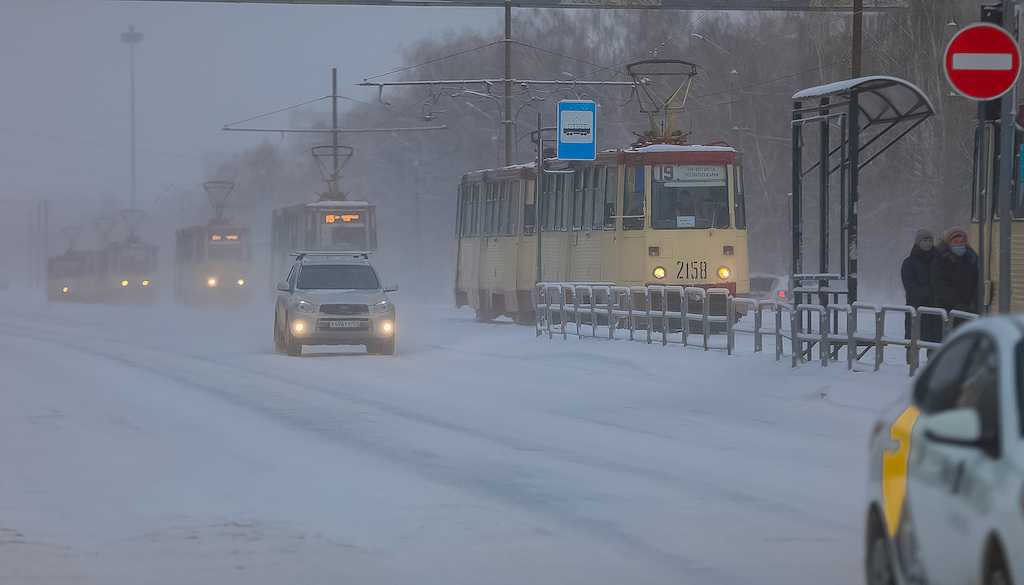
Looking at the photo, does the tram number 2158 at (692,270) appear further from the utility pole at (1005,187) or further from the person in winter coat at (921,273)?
the utility pole at (1005,187)

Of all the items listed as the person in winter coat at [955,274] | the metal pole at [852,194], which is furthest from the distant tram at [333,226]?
the person in winter coat at [955,274]

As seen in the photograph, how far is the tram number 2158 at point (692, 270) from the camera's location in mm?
37281

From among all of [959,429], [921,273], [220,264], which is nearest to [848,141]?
[921,273]

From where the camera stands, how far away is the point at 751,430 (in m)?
17.9

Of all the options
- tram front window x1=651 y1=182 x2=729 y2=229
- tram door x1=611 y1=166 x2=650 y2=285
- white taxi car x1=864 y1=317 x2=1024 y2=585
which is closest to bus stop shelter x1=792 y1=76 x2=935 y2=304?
tram front window x1=651 y1=182 x2=729 y2=229

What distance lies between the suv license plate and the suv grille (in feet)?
0.51

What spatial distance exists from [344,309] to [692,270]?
7.98 metres

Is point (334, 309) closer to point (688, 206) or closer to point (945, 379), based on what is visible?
point (688, 206)

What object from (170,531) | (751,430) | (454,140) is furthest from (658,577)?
(454,140)

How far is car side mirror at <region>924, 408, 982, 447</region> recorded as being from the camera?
6.10 meters

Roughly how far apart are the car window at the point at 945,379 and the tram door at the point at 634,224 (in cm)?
2990

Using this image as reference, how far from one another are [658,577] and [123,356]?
2536 cm

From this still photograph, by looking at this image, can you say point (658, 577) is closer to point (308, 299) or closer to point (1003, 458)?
point (1003, 458)

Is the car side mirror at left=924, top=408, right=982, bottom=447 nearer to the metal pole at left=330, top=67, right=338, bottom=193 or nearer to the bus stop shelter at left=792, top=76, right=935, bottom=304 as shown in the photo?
the bus stop shelter at left=792, top=76, right=935, bottom=304
